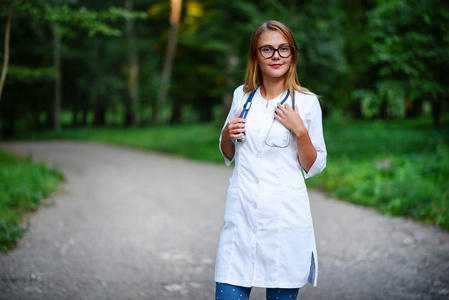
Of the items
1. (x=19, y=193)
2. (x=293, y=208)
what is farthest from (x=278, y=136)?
(x=19, y=193)

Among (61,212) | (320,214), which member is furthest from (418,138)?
(61,212)

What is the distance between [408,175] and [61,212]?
19.9 ft

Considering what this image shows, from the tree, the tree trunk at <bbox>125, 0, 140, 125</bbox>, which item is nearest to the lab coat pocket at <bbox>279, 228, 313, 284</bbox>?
the tree

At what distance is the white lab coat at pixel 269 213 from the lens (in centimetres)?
209

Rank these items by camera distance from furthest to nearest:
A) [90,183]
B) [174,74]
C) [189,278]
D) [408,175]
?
[174,74], [90,183], [408,175], [189,278]

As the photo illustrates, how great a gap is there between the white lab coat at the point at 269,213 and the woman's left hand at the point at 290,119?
6 centimetres

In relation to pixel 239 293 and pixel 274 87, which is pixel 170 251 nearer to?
pixel 239 293

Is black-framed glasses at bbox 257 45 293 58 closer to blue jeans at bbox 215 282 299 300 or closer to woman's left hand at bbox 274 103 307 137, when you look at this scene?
woman's left hand at bbox 274 103 307 137

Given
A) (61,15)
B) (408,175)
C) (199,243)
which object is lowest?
(199,243)

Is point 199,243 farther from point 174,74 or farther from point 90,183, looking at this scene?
point 174,74

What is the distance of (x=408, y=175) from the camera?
768 centimetres

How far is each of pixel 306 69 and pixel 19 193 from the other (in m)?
9.31

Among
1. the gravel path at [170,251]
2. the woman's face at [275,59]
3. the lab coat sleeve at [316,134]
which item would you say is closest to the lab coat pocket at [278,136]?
the lab coat sleeve at [316,134]

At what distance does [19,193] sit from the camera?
6.88 metres
